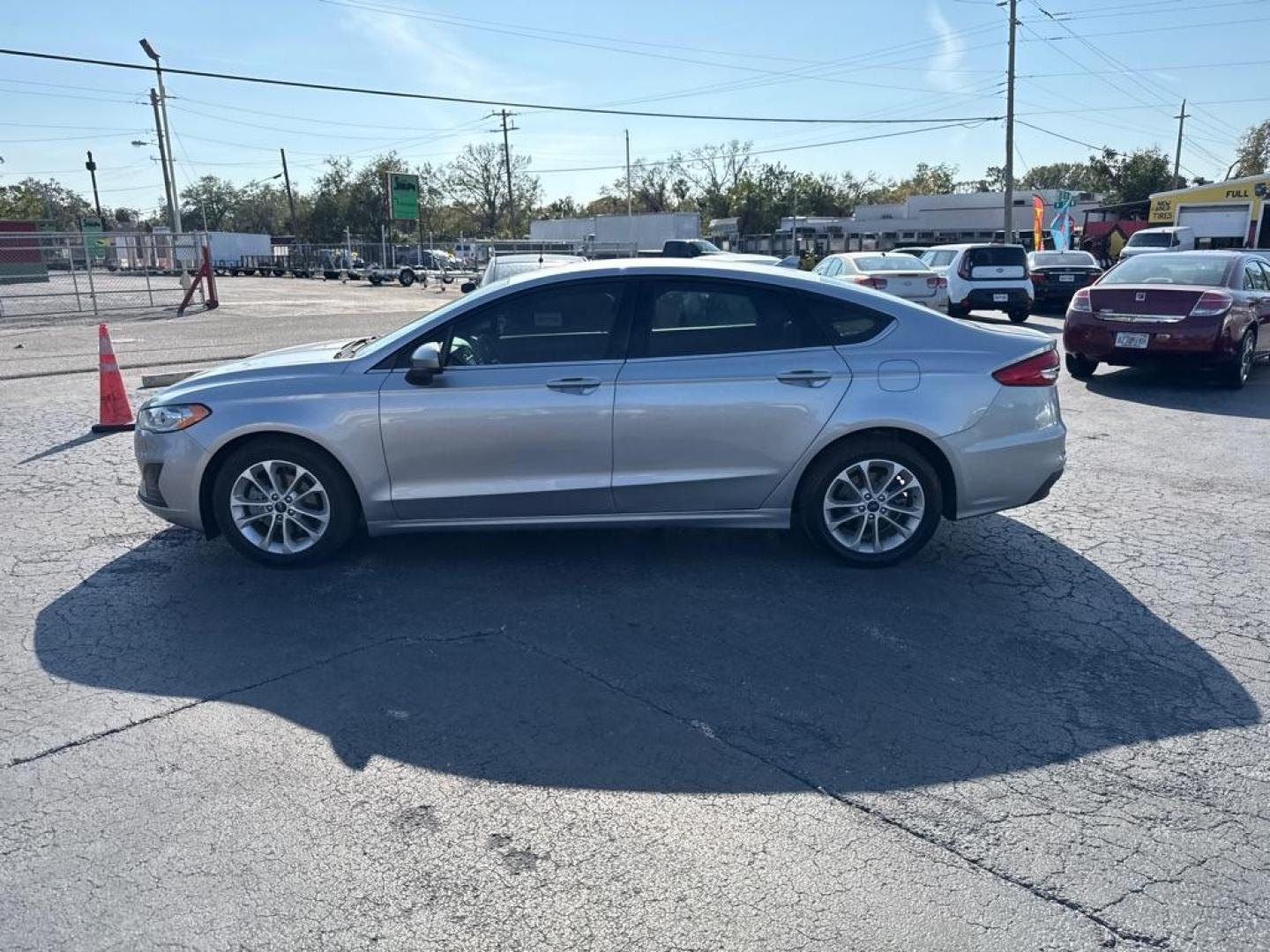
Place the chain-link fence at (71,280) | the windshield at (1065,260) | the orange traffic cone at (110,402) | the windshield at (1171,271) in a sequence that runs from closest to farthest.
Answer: the orange traffic cone at (110,402)
the windshield at (1171,271)
the windshield at (1065,260)
the chain-link fence at (71,280)

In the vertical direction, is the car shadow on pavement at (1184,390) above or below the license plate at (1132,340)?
below

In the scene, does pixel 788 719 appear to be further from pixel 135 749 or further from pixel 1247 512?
pixel 1247 512

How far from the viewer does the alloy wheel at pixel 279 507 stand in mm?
5152

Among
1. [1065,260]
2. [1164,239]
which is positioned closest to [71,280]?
A: [1065,260]

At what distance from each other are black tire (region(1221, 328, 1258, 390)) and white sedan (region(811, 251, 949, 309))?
265 inches

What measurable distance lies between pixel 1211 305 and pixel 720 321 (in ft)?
25.2

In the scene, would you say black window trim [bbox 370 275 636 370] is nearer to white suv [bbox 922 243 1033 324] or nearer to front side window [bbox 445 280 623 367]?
front side window [bbox 445 280 623 367]

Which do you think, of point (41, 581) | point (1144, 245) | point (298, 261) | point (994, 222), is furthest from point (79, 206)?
point (41, 581)

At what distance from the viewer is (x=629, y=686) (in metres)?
3.93

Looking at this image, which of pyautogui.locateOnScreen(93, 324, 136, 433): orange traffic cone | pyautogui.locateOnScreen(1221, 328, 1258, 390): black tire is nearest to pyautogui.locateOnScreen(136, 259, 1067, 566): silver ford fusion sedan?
pyautogui.locateOnScreen(93, 324, 136, 433): orange traffic cone

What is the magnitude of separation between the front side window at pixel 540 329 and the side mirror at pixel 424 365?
146mm

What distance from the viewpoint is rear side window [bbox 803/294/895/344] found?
5156 millimetres

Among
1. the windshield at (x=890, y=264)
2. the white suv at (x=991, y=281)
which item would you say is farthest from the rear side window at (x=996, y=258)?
the windshield at (x=890, y=264)

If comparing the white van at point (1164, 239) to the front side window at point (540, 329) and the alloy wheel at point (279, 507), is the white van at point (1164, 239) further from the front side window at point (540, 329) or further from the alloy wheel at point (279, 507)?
the alloy wheel at point (279, 507)
